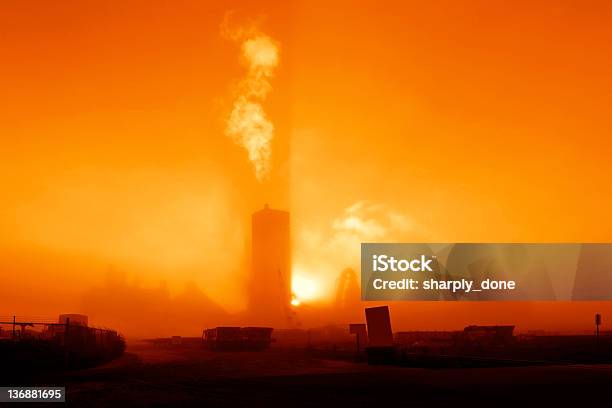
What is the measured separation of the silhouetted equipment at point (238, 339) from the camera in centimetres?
7850

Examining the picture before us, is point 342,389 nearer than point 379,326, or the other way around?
point 342,389

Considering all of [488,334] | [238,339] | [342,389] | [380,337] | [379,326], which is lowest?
[238,339]

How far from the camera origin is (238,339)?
82750 millimetres

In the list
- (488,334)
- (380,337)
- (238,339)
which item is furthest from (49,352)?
(488,334)

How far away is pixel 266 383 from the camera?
Answer: 2181cm

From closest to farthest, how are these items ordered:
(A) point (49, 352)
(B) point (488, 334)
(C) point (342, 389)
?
(C) point (342, 389)
(A) point (49, 352)
(B) point (488, 334)

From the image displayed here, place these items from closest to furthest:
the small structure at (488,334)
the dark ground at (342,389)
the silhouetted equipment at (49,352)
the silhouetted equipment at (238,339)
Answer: the dark ground at (342,389) < the silhouetted equipment at (49,352) < the silhouetted equipment at (238,339) < the small structure at (488,334)

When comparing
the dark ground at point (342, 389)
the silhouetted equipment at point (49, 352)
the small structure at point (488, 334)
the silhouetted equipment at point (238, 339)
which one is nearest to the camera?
the dark ground at point (342, 389)

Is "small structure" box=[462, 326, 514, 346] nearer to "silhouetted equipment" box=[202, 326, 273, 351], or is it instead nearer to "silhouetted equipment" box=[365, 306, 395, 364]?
"silhouetted equipment" box=[202, 326, 273, 351]

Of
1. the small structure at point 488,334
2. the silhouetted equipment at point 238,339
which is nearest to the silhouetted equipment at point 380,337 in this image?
the silhouetted equipment at point 238,339

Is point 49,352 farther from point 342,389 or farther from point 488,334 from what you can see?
point 488,334

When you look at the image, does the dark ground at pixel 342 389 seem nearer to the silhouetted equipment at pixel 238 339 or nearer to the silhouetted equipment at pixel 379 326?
the silhouetted equipment at pixel 379 326

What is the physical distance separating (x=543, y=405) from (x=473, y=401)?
5.55ft

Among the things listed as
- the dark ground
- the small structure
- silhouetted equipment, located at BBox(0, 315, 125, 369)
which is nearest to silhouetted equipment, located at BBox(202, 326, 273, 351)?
the small structure
